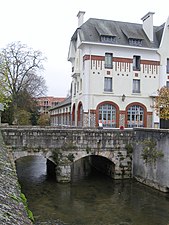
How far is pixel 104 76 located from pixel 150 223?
1909 centimetres

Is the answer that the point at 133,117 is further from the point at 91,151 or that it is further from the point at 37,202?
the point at 37,202

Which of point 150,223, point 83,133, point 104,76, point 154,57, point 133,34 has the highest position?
point 133,34

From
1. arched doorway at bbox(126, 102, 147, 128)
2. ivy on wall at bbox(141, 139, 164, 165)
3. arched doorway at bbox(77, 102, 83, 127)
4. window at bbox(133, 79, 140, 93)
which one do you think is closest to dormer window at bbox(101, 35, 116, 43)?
window at bbox(133, 79, 140, 93)

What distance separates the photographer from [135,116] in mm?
29922

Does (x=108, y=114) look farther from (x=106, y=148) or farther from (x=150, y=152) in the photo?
(x=150, y=152)

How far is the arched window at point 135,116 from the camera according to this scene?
29.7 meters

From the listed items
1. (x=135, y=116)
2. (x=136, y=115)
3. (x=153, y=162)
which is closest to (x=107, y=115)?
(x=135, y=116)

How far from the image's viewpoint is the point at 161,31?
31000 mm

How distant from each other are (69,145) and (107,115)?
11.0m

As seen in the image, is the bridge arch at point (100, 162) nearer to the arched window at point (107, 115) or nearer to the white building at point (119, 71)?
the white building at point (119, 71)

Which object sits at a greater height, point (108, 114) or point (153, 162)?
point (108, 114)

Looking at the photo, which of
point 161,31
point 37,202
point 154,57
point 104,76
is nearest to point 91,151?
point 37,202

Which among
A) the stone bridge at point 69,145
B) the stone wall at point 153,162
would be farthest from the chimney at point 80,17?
the stone wall at point 153,162

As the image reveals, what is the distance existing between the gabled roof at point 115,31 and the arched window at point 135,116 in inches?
→ 273
